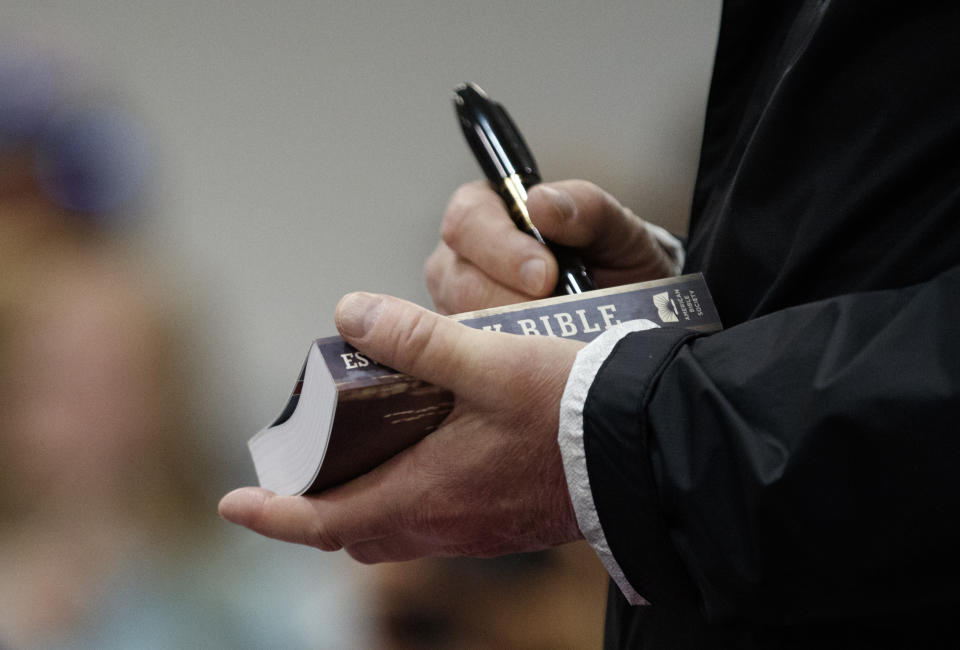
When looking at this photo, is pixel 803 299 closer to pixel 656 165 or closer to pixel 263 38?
pixel 263 38

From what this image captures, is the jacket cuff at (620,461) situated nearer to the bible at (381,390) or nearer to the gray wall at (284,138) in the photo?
the bible at (381,390)

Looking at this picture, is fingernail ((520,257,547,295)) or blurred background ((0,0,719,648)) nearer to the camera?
fingernail ((520,257,547,295))

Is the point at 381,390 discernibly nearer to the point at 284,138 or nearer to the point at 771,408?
the point at 771,408

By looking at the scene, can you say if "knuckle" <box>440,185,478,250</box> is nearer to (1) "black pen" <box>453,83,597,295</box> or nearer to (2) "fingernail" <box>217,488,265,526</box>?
(1) "black pen" <box>453,83,597,295</box>

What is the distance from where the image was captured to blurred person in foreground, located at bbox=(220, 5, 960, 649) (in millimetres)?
309

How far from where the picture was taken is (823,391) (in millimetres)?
312

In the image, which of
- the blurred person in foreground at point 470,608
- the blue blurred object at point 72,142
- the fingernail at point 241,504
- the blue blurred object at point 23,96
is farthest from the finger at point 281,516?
the blue blurred object at point 23,96

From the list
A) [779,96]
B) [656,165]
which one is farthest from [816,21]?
[656,165]

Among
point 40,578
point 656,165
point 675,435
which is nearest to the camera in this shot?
point 675,435

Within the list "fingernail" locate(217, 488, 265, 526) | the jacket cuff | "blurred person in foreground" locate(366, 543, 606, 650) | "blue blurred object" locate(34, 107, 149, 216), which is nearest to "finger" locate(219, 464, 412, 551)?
"fingernail" locate(217, 488, 265, 526)

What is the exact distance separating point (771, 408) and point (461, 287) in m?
0.32

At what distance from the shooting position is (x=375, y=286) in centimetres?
129

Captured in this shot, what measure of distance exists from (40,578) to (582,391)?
111 centimetres

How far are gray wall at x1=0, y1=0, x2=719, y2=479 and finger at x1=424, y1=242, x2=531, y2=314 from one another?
61 centimetres
